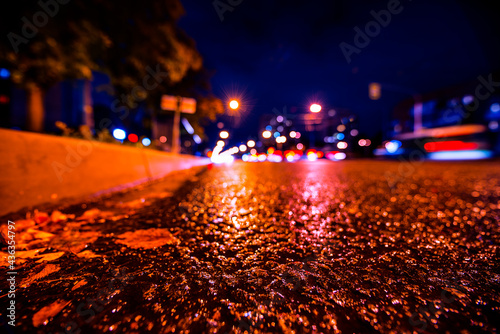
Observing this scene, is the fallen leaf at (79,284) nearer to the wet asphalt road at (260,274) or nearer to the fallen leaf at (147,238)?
the wet asphalt road at (260,274)

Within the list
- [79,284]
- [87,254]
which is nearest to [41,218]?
[87,254]

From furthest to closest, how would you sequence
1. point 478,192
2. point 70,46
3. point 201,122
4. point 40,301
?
point 201,122
point 70,46
point 478,192
point 40,301

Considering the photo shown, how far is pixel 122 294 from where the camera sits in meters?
0.86

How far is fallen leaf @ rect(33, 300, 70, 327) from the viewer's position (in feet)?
2.36

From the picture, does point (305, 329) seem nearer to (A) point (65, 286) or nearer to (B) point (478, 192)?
(A) point (65, 286)

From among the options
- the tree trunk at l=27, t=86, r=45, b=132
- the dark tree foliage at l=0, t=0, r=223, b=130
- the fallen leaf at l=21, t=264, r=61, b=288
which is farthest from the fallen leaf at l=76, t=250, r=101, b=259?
the tree trunk at l=27, t=86, r=45, b=132

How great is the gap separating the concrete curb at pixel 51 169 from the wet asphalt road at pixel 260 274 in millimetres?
547

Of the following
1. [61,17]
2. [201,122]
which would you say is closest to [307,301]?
[61,17]

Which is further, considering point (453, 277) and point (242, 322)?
point (453, 277)

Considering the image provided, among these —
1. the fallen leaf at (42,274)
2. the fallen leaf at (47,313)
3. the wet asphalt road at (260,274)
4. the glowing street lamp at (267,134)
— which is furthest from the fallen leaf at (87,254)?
the glowing street lamp at (267,134)

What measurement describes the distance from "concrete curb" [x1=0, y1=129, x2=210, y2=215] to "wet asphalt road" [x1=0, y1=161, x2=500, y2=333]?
0.55m

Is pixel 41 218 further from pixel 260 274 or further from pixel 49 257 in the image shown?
pixel 260 274

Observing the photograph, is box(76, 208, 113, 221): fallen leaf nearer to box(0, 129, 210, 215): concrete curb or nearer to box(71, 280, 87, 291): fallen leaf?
box(0, 129, 210, 215): concrete curb

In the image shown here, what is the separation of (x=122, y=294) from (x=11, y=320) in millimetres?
323
